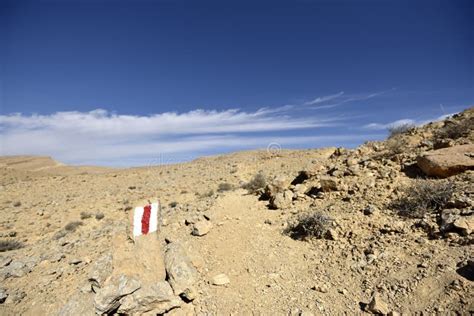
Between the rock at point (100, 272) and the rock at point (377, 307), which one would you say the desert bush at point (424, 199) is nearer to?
the rock at point (377, 307)

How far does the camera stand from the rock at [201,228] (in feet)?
20.5

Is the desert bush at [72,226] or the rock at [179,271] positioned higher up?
the rock at [179,271]

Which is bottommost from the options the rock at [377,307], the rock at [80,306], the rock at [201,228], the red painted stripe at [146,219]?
the rock at [80,306]

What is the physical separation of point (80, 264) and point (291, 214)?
4.53 m

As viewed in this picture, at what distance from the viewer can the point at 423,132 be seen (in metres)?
9.94

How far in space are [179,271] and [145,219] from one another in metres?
1.02

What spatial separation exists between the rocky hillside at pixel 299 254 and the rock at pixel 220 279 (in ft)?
0.06

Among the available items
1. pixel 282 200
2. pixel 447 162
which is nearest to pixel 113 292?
pixel 282 200

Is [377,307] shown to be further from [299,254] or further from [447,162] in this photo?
[447,162]

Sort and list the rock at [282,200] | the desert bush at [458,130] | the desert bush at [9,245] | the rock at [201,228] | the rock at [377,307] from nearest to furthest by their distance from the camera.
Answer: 1. the rock at [377,307]
2. the rock at [201,228]
3. the rock at [282,200]
4. the desert bush at [458,130]
5. the desert bush at [9,245]

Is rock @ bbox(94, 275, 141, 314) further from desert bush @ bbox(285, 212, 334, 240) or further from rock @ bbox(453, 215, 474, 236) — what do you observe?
rock @ bbox(453, 215, 474, 236)

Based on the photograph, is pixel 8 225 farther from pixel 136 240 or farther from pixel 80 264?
pixel 136 240

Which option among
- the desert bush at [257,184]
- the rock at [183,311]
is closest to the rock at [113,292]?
the rock at [183,311]

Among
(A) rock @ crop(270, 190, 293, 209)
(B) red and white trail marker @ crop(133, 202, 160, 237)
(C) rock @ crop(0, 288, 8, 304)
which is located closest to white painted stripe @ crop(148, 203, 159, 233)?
(B) red and white trail marker @ crop(133, 202, 160, 237)
